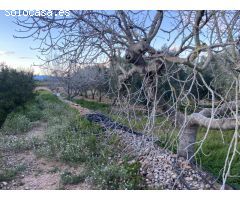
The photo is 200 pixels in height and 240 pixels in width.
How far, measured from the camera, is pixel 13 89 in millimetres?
3418

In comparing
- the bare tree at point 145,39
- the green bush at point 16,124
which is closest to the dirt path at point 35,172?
the green bush at point 16,124

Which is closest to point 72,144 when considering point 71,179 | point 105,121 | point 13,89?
point 105,121

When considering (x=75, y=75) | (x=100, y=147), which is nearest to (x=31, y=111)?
(x=100, y=147)

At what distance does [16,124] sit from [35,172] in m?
1.14

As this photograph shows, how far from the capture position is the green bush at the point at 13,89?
310 centimetres

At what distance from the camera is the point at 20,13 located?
2223mm

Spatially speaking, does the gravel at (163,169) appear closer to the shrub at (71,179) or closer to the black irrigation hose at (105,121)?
the black irrigation hose at (105,121)

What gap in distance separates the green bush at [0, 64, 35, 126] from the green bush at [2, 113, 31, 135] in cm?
6

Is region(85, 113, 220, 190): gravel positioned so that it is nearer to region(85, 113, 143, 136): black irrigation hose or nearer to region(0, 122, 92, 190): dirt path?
region(85, 113, 143, 136): black irrigation hose

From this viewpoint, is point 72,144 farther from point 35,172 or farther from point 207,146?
point 207,146

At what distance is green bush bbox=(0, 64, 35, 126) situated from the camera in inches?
122

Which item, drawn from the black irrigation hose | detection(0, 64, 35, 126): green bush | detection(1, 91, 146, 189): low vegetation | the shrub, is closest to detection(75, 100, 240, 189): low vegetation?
the black irrigation hose

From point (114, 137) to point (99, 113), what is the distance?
630 mm

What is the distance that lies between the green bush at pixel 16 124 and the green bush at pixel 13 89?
0.06 metres
